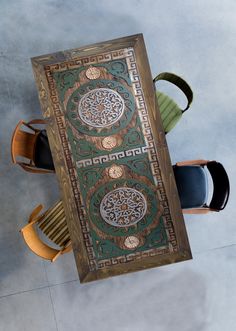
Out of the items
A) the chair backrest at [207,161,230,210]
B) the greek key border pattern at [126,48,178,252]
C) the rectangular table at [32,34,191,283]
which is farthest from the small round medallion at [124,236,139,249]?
the chair backrest at [207,161,230,210]

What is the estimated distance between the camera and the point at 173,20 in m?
4.30

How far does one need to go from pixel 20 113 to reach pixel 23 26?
0.86 meters

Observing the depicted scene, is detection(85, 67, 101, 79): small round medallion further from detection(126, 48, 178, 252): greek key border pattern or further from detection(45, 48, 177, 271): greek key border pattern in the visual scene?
detection(126, 48, 178, 252): greek key border pattern

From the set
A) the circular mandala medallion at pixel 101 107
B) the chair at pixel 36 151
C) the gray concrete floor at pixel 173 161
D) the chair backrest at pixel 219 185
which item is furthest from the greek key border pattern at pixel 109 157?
the gray concrete floor at pixel 173 161

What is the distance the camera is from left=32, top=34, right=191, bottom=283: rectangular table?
3334mm

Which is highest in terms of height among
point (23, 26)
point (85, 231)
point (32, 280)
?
point (23, 26)

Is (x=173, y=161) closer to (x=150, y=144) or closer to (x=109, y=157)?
(x=150, y=144)

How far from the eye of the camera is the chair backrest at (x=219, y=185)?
11.8 ft

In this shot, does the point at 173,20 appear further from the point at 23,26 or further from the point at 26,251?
the point at 26,251

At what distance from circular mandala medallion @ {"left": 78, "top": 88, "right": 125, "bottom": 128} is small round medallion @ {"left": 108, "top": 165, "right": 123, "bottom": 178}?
0.34 m

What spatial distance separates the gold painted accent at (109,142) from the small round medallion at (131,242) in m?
0.74

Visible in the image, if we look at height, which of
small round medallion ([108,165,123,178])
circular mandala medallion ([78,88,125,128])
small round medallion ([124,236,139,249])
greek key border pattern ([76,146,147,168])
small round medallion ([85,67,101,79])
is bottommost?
small round medallion ([124,236,139,249])

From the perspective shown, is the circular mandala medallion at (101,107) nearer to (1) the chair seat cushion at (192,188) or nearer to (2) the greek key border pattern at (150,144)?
(2) the greek key border pattern at (150,144)

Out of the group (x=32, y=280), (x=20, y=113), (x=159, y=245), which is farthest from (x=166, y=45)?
(x=32, y=280)
